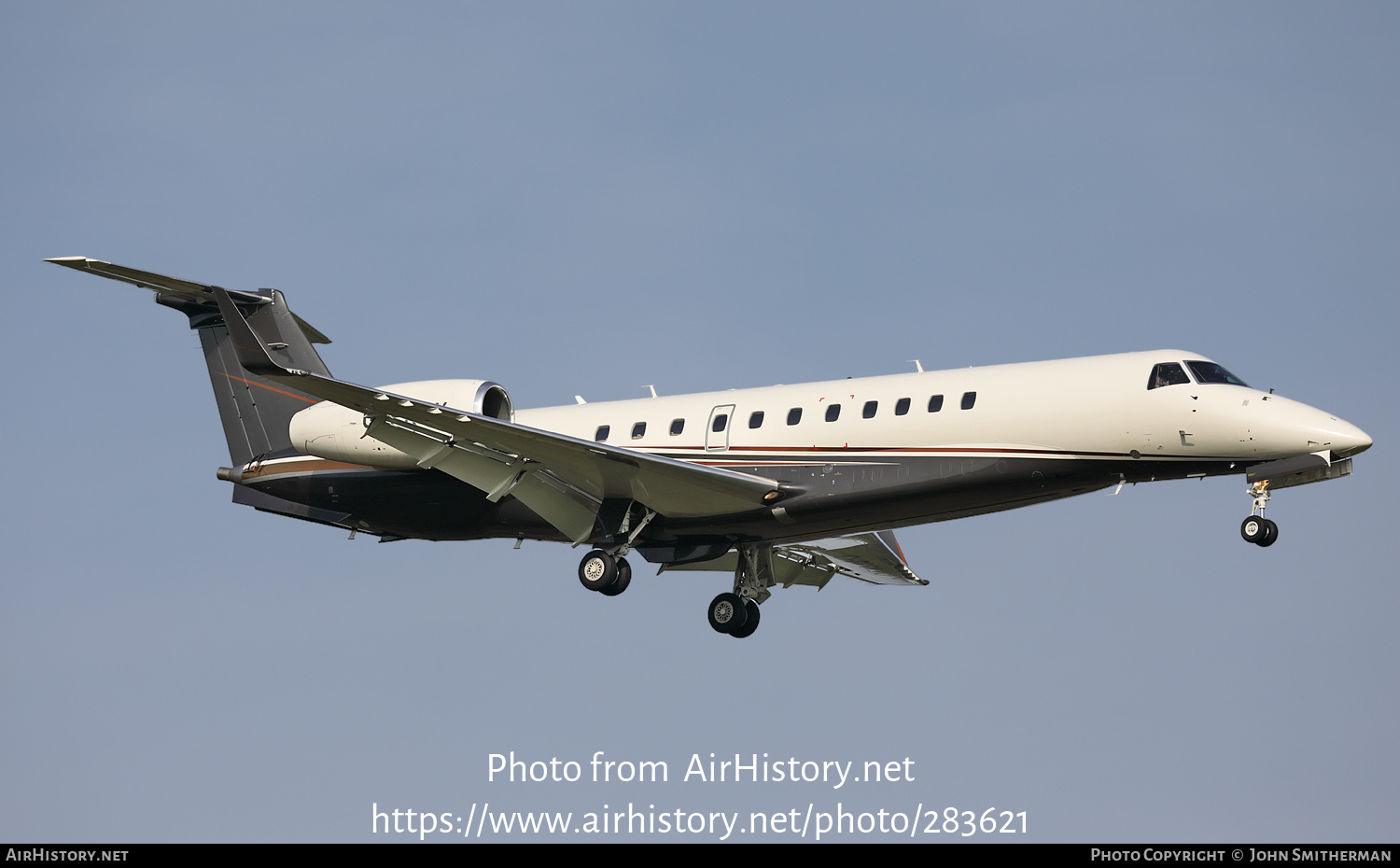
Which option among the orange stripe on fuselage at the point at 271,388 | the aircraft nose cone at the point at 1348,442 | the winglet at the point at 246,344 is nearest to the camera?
the aircraft nose cone at the point at 1348,442

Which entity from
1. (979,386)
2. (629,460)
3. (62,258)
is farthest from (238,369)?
(979,386)

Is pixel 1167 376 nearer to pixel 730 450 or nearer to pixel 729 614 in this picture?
pixel 730 450

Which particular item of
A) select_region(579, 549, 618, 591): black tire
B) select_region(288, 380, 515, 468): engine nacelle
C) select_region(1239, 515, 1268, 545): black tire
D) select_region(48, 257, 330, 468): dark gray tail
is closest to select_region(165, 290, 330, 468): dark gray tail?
select_region(48, 257, 330, 468): dark gray tail

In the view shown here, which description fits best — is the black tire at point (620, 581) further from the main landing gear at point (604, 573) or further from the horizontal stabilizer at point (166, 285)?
the horizontal stabilizer at point (166, 285)

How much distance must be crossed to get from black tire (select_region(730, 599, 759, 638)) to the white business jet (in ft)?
0.10

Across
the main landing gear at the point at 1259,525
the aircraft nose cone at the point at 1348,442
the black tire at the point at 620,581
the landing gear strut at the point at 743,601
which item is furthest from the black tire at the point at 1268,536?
the black tire at the point at 620,581

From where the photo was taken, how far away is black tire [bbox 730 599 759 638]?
2647cm

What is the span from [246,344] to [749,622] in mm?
9278

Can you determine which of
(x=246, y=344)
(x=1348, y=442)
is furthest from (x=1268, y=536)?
(x=246, y=344)

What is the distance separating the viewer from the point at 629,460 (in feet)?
75.6

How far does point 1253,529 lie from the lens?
67.0 ft

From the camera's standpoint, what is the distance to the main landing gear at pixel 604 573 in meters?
24.5

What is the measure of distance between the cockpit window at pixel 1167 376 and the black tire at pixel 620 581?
837cm

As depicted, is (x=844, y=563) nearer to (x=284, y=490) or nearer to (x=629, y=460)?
(x=629, y=460)
